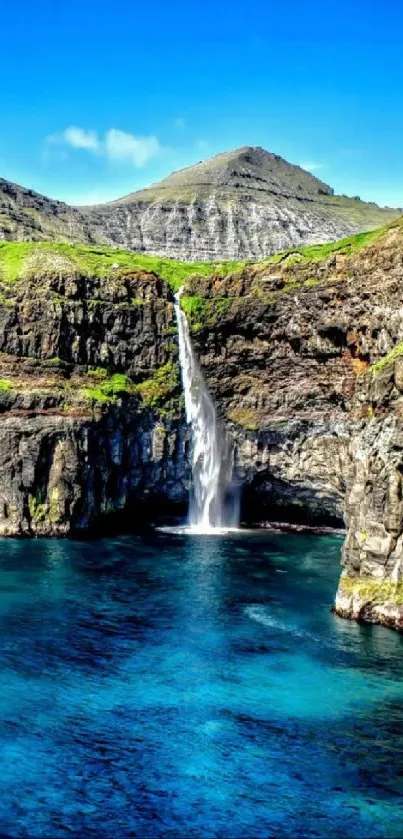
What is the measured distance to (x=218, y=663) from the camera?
137ft

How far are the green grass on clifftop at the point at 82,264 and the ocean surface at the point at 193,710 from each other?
39.0 metres

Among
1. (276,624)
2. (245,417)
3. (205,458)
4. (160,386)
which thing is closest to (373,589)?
(276,624)

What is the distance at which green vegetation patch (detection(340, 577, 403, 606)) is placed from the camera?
45875mm

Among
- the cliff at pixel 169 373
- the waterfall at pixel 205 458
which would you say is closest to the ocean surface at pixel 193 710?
the cliff at pixel 169 373

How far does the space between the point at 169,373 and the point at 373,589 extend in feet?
151

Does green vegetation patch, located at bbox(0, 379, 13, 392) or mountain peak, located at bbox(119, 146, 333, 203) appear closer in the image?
green vegetation patch, located at bbox(0, 379, 13, 392)

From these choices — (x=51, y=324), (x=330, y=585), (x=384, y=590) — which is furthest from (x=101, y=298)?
(x=384, y=590)

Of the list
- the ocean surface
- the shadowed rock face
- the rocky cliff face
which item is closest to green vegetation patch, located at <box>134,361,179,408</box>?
the rocky cliff face

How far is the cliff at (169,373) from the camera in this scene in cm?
7594

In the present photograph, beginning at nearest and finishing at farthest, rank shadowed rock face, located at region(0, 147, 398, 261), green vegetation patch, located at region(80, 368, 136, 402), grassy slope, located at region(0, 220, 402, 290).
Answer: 1. green vegetation patch, located at region(80, 368, 136, 402)
2. grassy slope, located at region(0, 220, 402, 290)
3. shadowed rock face, located at region(0, 147, 398, 261)

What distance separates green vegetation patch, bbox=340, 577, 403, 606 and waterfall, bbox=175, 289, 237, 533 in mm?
38228

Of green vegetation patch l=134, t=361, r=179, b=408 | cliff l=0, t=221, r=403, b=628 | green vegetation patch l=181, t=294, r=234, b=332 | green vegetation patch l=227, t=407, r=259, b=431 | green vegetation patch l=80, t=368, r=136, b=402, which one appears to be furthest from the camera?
green vegetation patch l=134, t=361, r=179, b=408

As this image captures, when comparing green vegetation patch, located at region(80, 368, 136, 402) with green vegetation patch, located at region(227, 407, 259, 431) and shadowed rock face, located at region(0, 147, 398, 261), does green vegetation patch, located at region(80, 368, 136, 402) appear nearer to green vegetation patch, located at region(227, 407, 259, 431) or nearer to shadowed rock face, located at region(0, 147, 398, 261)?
green vegetation patch, located at region(227, 407, 259, 431)

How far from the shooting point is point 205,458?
87312 mm
